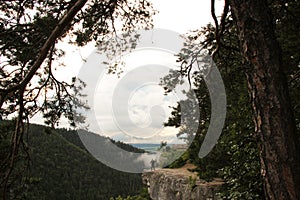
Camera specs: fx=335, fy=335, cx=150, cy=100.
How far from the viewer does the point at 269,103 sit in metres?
2.20

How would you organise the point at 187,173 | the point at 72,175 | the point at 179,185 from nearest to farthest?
the point at 179,185, the point at 187,173, the point at 72,175

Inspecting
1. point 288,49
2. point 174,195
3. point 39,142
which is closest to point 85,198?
point 39,142

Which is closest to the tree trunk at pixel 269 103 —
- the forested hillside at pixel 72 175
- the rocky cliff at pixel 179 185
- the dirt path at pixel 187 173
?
the rocky cliff at pixel 179 185

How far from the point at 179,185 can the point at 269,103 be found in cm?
A: 570

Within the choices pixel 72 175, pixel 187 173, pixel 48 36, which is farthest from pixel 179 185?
pixel 72 175

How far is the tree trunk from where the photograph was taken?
2113 millimetres

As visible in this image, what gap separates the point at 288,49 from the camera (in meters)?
4.50

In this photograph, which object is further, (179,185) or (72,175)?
(72,175)

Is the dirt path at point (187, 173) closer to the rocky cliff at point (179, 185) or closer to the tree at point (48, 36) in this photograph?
the rocky cliff at point (179, 185)

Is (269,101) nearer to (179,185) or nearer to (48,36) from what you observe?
(48,36)

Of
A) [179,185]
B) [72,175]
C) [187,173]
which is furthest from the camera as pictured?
[72,175]

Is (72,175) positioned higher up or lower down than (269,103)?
lower down

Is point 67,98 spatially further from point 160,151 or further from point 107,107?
point 160,151

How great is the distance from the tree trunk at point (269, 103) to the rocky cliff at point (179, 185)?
13.1ft
